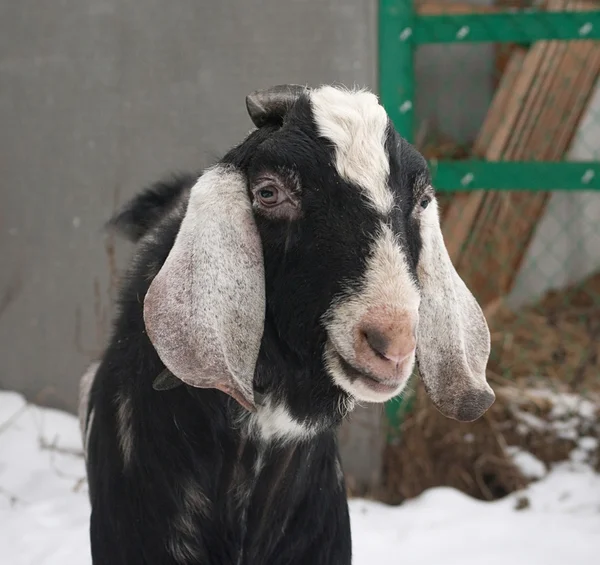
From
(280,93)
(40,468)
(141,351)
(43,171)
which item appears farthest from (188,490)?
(43,171)

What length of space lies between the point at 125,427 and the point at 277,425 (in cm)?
46

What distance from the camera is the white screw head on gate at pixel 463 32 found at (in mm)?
4145

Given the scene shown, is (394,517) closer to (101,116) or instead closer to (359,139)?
(101,116)

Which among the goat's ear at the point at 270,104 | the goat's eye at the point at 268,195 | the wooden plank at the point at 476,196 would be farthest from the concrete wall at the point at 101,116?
the goat's eye at the point at 268,195

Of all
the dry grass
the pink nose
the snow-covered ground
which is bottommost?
the dry grass

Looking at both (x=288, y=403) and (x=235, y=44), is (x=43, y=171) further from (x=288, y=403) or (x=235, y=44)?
(x=288, y=403)

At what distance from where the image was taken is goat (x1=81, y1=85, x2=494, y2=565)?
6.23 ft

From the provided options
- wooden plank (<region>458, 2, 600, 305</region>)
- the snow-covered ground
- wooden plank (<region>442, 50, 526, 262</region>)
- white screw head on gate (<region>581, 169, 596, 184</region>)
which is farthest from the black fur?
wooden plank (<region>458, 2, 600, 305</region>)

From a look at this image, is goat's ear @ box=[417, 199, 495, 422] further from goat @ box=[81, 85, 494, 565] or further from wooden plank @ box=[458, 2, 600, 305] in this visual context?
wooden plank @ box=[458, 2, 600, 305]

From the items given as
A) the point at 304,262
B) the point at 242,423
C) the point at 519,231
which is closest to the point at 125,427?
the point at 242,423

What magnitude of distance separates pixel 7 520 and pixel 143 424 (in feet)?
6.34

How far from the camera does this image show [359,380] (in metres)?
1.93

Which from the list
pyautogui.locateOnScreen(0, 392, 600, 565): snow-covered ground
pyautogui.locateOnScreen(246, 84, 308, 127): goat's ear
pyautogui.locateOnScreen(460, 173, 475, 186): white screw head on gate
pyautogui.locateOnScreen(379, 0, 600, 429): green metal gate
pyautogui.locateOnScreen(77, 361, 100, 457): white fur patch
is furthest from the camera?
pyautogui.locateOnScreen(460, 173, 475, 186): white screw head on gate

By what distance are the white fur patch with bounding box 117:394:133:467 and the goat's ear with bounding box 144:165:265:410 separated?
592mm
